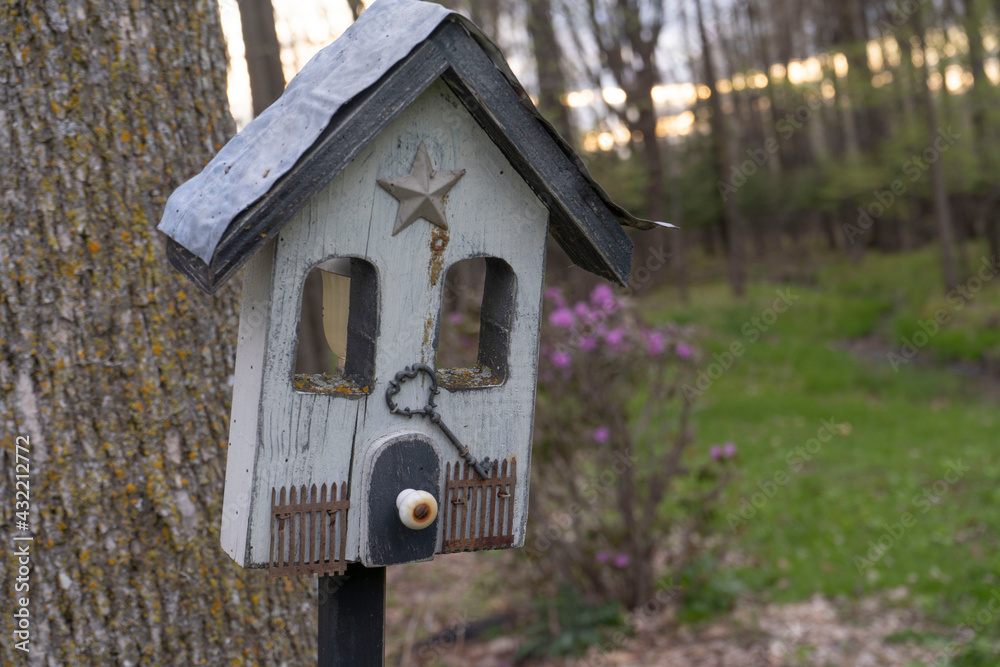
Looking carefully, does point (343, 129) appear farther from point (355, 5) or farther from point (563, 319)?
point (355, 5)

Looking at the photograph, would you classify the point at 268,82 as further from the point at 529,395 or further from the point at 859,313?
the point at 859,313

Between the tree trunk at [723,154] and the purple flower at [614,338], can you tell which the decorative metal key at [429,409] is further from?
the tree trunk at [723,154]

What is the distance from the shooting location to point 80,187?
1.85 metres

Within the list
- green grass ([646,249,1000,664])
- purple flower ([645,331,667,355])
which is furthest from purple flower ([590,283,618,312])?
green grass ([646,249,1000,664])

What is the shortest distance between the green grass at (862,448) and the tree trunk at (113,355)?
355cm

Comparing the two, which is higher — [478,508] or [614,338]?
[614,338]

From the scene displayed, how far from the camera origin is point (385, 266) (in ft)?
4.46

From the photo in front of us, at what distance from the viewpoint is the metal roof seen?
3.93 ft

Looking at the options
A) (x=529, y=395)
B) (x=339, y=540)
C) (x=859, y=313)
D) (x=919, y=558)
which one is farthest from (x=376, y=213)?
(x=859, y=313)

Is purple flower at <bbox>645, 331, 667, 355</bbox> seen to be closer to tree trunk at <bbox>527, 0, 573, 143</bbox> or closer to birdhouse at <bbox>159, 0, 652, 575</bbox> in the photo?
birdhouse at <bbox>159, 0, 652, 575</bbox>

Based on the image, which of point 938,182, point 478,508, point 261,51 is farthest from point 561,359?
point 938,182

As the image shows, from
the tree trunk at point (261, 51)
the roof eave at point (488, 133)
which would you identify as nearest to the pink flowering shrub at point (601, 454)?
the roof eave at point (488, 133)

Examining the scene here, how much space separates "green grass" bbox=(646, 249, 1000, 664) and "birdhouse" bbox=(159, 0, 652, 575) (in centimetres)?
341

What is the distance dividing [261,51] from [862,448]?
22.0 ft
